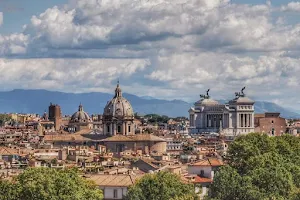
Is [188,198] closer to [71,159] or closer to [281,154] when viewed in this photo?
[281,154]

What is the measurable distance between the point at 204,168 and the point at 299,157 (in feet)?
30.3

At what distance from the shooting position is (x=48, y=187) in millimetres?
59438

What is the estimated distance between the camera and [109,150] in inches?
5797

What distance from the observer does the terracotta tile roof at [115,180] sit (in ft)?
230

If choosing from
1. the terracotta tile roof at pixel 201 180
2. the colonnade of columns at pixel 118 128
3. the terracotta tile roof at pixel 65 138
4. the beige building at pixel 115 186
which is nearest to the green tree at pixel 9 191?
the beige building at pixel 115 186

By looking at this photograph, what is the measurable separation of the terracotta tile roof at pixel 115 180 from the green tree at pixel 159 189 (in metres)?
5.59

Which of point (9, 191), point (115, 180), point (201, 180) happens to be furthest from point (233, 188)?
point (9, 191)

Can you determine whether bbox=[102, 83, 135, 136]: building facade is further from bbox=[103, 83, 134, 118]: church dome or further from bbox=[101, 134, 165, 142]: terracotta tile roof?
bbox=[101, 134, 165, 142]: terracotta tile roof

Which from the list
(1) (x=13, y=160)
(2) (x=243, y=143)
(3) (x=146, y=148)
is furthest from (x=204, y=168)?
(3) (x=146, y=148)

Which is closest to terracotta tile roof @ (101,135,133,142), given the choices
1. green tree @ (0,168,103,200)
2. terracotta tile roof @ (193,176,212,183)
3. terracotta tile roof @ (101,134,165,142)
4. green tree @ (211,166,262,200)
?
terracotta tile roof @ (101,134,165,142)

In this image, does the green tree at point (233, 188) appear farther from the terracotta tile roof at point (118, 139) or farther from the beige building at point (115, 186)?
the terracotta tile roof at point (118, 139)

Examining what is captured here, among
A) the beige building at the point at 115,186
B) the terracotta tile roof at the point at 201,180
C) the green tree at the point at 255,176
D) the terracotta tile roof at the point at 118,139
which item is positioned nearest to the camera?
the green tree at the point at 255,176

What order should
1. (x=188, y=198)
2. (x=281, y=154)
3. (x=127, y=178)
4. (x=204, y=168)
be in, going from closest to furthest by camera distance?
1. (x=188, y=198)
2. (x=127, y=178)
3. (x=204, y=168)
4. (x=281, y=154)

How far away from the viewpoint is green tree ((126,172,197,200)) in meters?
62.0
